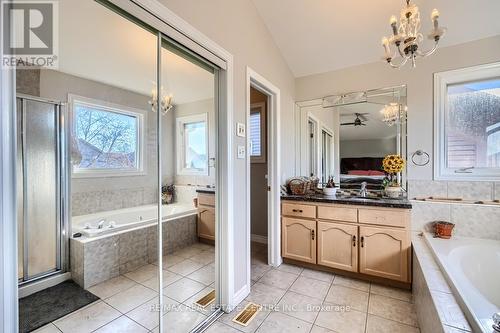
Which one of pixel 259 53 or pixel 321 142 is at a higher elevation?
pixel 259 53

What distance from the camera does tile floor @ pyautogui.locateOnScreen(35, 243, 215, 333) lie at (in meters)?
1.63

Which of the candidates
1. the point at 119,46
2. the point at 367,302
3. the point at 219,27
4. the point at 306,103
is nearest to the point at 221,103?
the point at 219,27

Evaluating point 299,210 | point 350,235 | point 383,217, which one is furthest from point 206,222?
point 383,217

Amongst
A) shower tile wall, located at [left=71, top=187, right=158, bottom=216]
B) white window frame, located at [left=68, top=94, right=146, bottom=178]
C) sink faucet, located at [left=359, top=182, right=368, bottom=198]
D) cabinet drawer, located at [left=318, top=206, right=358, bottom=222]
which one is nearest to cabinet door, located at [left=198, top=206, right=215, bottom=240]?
shower tile wall, located at [left=71, top=187, right=158, bottom=216]

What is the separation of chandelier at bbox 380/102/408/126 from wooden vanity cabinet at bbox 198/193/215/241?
2263 millimetres

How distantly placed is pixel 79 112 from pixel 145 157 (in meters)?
0.62

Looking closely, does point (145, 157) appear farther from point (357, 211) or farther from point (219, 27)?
point (357, 211)

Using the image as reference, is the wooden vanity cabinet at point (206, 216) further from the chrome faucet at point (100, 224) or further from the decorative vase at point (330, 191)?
the decorative vase at point (330, 191)

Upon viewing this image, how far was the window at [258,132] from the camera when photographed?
11.8ft

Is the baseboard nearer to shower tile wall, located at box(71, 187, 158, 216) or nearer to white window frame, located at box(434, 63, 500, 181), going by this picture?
shower tile wall, located at box(71, 187, 158, 216)

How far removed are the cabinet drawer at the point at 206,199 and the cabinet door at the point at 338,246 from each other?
128 cm

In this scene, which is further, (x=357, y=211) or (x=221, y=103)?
(x=357, y=211)

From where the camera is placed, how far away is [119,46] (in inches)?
74.1

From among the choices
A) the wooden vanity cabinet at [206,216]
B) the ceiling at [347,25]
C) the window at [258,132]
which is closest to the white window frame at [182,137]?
the wooden vanity cabinet at [206,216]
